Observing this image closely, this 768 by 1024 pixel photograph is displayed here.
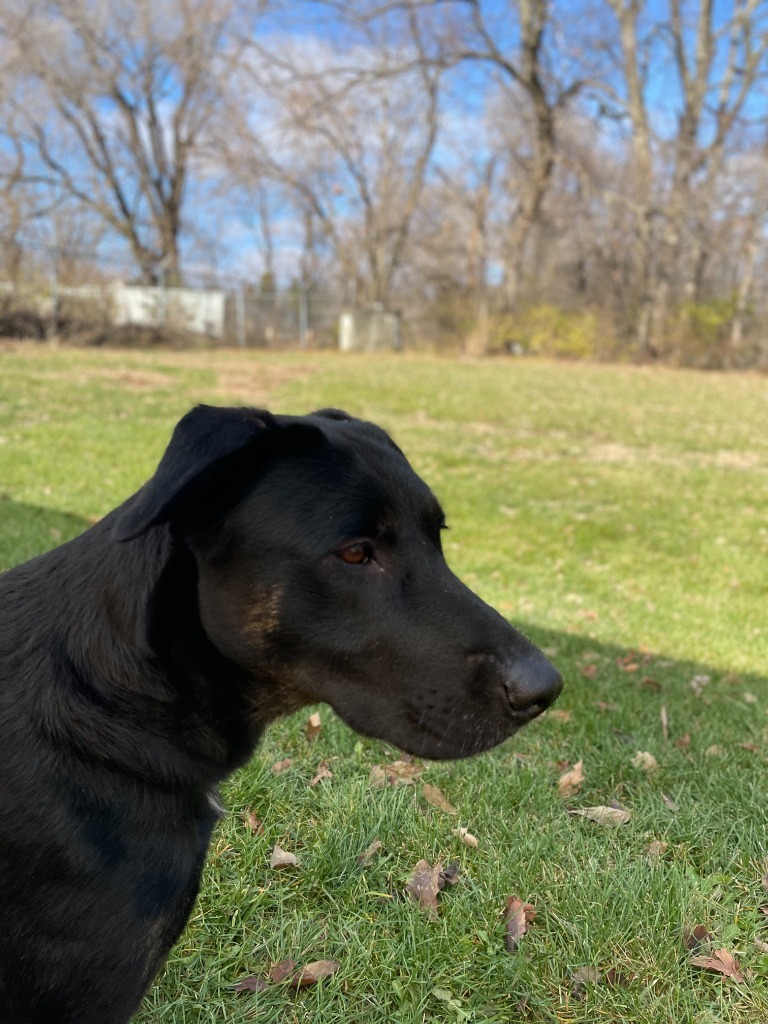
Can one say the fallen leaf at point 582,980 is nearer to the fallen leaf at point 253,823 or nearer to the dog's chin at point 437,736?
the dog's chin at point 437,736

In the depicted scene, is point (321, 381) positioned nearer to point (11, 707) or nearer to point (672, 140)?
point (11, 707)

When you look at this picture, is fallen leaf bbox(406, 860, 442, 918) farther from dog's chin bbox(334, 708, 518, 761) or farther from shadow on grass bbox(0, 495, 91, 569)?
shadow on grass bbox(0, 495, 91, 569)

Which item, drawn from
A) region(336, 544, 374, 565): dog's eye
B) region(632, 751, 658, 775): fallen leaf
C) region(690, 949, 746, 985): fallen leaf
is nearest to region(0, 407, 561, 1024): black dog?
region(336, 544, 374, 565): dog's eye

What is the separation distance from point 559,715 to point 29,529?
183 inches

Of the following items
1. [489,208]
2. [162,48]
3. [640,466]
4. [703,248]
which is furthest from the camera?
[489,208]

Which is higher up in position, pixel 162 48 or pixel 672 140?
pixel 162 48

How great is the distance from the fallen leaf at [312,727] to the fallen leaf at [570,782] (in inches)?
45.3

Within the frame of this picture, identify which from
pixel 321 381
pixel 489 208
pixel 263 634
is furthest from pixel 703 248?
pixel 263 634

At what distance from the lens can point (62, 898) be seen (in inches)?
68.1

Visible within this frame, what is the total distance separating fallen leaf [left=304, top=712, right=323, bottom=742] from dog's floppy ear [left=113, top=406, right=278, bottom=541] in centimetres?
209

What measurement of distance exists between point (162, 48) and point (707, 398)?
30541mm

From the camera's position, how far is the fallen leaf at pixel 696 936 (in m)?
2.54

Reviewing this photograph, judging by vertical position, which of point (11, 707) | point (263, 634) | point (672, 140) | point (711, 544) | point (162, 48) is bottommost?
point (711, 544)

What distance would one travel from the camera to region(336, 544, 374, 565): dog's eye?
2.07 metres
